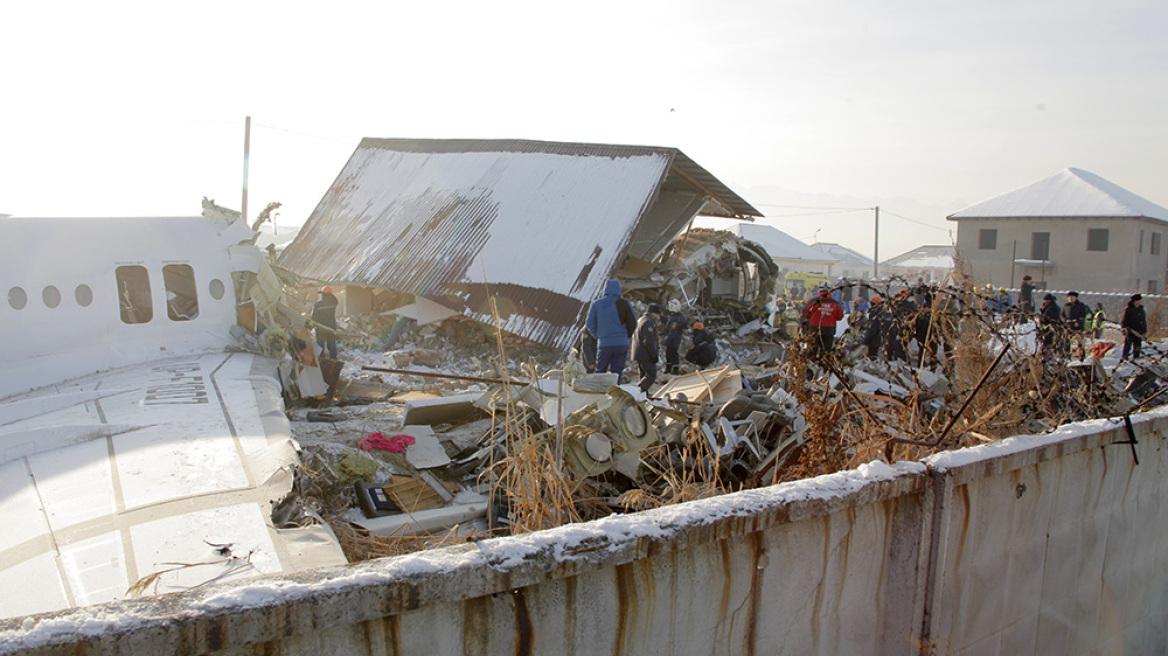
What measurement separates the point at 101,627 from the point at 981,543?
3030 millimetres

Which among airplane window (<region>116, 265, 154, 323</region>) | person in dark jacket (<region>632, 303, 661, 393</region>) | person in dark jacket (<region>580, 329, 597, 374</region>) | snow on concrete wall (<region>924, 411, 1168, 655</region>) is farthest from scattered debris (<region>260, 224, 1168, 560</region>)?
person in dark jacket (<region>580, 329, 597, 374</region>)

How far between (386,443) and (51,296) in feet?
13.5

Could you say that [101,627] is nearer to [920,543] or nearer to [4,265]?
[920,543]

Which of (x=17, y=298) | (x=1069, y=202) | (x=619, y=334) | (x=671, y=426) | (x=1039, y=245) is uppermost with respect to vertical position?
(x=1069, y=202)

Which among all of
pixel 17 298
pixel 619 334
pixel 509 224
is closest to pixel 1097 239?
pixel 509 224

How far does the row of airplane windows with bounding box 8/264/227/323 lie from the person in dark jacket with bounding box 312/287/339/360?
1626 mm

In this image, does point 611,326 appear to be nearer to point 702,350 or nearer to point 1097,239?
point 702,350

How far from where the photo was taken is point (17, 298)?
751cm

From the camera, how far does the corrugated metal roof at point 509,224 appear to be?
14273mm

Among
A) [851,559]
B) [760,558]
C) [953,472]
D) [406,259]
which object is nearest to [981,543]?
[953,472]

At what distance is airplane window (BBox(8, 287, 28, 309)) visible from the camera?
7477 mm

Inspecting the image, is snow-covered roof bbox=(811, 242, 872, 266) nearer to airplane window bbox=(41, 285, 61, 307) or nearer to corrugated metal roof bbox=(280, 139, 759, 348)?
corrugated metal roof bbox=(280, 139, 759, 348)

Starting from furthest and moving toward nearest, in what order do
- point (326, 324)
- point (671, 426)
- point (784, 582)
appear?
1. point (326, 324)
2. point (671, 426)
3. point (784, 582)

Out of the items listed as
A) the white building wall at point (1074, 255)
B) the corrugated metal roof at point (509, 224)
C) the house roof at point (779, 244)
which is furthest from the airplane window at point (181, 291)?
the house roof at point (779, 244)
